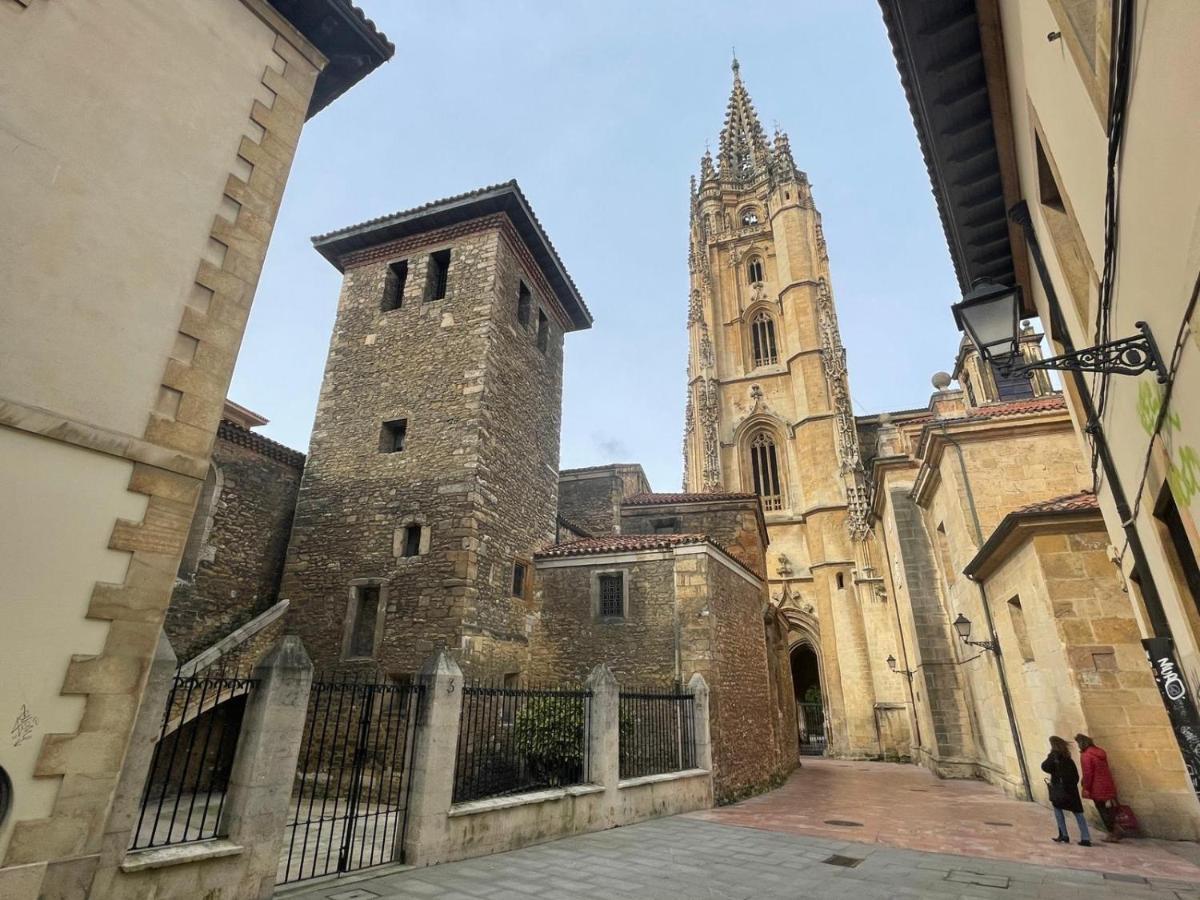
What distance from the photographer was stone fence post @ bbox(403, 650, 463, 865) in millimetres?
6207

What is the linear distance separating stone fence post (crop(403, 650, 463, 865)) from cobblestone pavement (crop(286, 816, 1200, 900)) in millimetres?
248

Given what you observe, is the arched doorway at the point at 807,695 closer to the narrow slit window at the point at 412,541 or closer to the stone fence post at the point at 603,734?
the narrow slit window at the point at 412,541

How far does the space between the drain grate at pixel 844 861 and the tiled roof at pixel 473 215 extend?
48.6ft

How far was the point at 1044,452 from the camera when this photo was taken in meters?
13.5

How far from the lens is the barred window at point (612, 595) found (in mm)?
13445

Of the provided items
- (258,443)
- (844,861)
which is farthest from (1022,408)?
(258,443)

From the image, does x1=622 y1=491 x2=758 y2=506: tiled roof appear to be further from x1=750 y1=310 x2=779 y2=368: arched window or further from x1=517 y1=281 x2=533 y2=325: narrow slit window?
x1=750 y1=310 x2=779 y2=368: arched window

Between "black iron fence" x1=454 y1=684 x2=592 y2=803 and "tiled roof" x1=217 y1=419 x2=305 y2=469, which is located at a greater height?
"tiled roof" x1=217 y1=419 x2=305 y2=469

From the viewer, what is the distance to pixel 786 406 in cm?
3325

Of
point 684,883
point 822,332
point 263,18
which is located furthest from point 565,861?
point 822,332

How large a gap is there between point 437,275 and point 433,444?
5.56 m

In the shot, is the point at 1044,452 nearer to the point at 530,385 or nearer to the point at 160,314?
the point at 530,385

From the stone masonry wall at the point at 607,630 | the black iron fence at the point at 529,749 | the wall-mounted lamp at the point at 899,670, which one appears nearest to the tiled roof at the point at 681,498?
the stone masonry wall at the point at 607,630

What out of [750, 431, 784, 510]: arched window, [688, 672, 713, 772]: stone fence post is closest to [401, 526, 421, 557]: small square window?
[688, 672, 713, 772]: stone fence post
